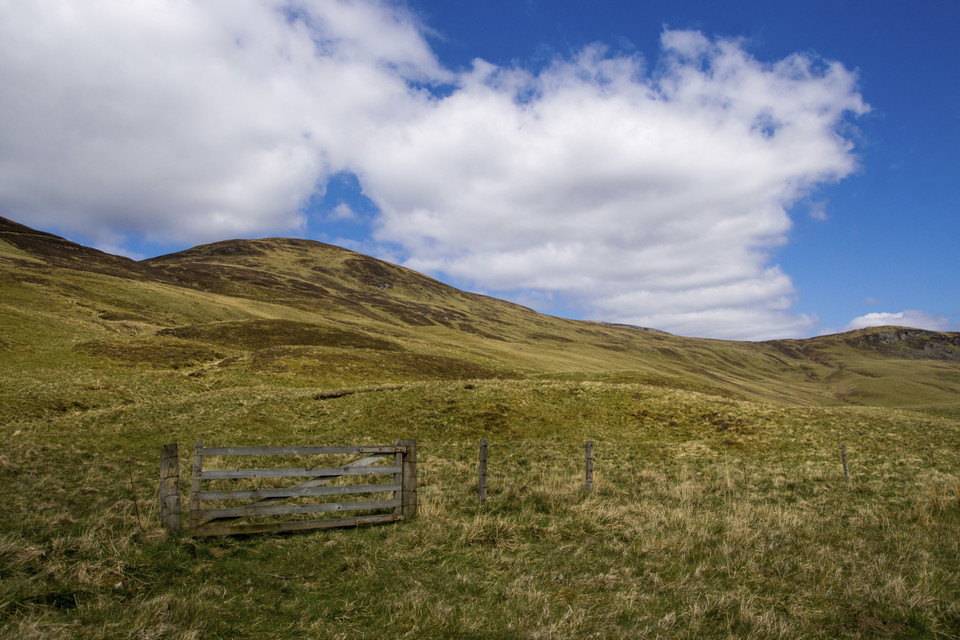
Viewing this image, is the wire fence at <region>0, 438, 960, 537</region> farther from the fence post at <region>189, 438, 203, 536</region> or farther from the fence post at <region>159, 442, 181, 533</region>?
the fence post at <region>189, 438, 203, 536</region>

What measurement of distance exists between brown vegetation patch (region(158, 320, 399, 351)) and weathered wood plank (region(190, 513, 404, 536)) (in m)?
56.1

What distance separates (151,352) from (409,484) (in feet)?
162

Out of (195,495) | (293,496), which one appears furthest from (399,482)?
(195,495)

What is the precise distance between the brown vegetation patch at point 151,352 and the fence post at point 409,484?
4478 centimetres

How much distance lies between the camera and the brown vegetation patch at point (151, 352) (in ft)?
151

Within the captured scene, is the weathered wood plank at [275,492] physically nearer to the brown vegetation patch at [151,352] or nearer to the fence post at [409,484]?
the fence post at [409,484]

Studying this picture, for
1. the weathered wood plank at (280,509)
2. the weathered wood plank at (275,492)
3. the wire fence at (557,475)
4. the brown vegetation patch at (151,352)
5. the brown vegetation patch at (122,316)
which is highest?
the brown vegetation patch at (122,316)

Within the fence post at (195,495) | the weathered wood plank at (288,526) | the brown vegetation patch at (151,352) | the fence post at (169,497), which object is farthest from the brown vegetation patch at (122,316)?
the weathered wood plank at (288,526)

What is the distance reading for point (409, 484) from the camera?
11359 mm

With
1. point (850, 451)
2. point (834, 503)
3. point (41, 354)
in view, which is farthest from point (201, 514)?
point (41, 354)

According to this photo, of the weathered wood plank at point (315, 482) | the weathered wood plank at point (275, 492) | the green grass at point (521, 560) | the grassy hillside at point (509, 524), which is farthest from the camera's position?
the weathered wood plank at point (315, 482)

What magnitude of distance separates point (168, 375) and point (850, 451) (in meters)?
50.6

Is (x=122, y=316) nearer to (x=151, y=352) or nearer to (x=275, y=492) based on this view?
(x=151, y=352)

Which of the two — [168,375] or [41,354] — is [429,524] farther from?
[41,354]
